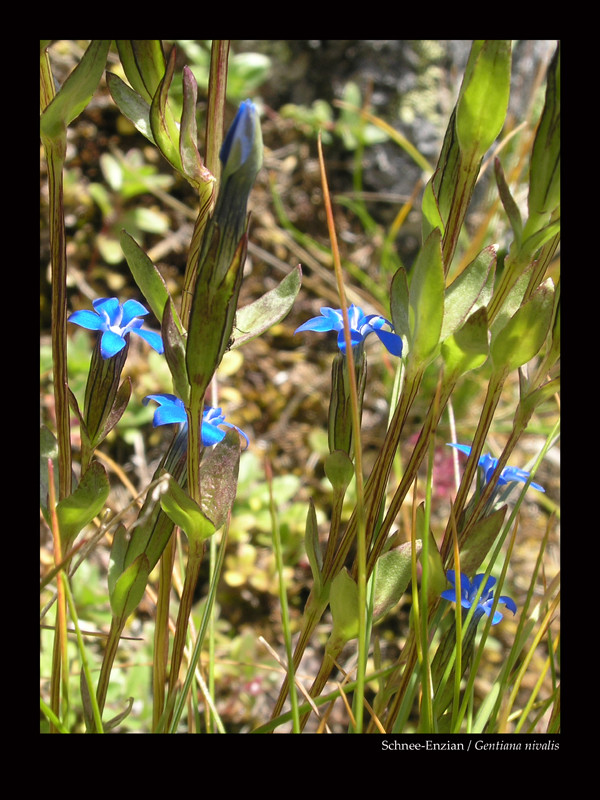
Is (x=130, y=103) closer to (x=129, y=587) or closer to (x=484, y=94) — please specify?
(x=484, y=94)

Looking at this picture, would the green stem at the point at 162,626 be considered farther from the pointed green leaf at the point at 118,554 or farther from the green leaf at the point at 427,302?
the green leaf at the point at 427,302

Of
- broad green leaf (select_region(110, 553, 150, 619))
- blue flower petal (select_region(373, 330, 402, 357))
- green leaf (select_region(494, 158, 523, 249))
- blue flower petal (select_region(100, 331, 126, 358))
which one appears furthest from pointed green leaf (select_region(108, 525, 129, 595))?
green leaf (select_region(494, 158, 523, 249))

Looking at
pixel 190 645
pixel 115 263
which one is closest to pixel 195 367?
pixel 190 645

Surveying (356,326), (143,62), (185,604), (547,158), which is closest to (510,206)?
(547,158)

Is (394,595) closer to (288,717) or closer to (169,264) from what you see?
(288,717)

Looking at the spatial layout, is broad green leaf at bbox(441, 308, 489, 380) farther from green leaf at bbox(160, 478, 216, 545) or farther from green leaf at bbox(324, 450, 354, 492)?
green leaf at bbox(160, 478, 216, 545)
